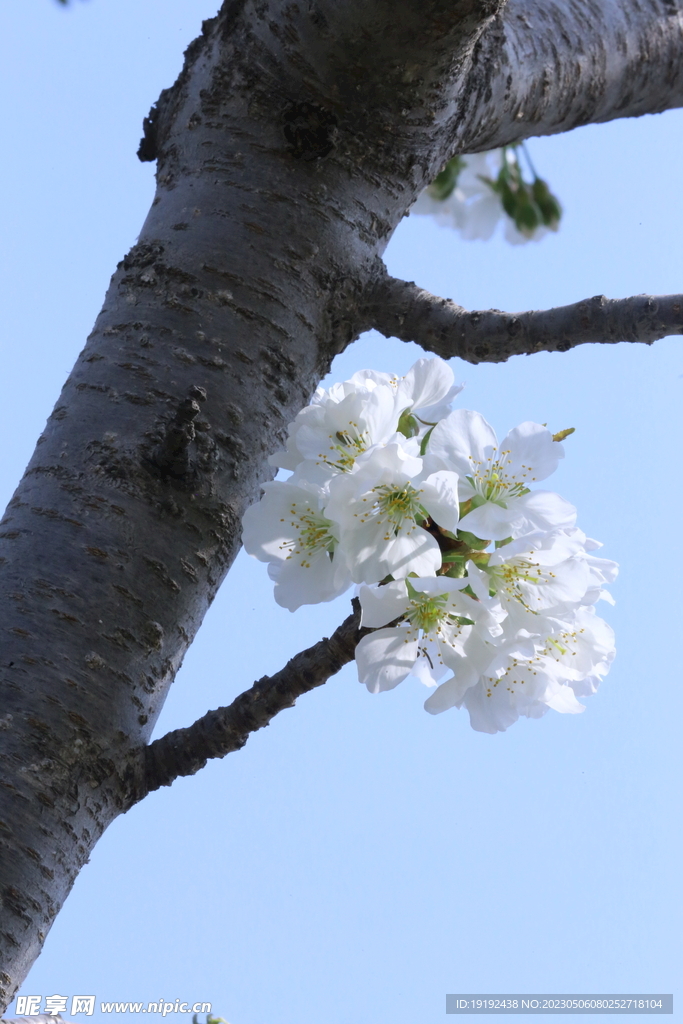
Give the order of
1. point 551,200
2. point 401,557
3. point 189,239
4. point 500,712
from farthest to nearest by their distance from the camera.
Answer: point 551,200
point 189,239
point 500,712
point 401,557

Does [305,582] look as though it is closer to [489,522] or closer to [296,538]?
[296,538]

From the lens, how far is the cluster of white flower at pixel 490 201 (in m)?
3.03

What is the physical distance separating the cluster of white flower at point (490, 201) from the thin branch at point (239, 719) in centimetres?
250

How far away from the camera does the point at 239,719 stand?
38.7 inches

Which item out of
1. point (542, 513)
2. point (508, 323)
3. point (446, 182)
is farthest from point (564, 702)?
point (446, 182)

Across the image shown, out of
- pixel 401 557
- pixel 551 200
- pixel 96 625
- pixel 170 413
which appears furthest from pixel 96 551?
pixel 551 200

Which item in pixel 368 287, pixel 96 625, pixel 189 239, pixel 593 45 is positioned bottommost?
pixel 96 625

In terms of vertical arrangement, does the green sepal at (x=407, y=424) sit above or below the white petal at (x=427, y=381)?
below

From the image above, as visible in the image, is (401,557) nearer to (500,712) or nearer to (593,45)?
(500,712)

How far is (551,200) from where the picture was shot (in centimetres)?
304

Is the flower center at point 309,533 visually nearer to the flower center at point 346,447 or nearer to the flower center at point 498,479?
the flower center at point 346,447

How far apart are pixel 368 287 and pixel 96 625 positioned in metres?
0.73

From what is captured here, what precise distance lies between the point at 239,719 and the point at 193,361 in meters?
0.49

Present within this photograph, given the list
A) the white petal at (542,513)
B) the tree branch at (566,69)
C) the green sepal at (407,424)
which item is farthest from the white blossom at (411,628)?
the tree branch at (566,69)
